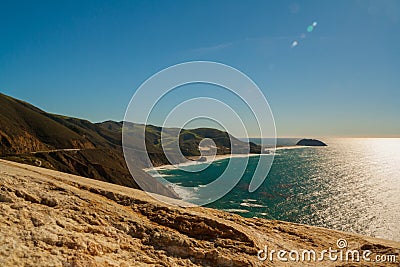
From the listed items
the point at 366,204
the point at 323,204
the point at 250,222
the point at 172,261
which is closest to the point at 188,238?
the point at 172,261

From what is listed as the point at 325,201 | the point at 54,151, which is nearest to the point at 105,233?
the point at 54,151

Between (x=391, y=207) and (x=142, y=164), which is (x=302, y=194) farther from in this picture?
(x=142, y=164)

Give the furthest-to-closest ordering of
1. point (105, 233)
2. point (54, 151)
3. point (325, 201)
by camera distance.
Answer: point (325, 201) < point (54, 151) < point (105, 233)

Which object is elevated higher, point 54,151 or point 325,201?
point 54,151

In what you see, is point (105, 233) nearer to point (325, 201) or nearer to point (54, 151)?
point (54, 151)

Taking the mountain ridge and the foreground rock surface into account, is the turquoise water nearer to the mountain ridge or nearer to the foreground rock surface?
the mountain ridge

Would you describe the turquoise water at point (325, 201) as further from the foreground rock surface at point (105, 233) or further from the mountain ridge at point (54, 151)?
the foreground rock surface at point (105, 233)

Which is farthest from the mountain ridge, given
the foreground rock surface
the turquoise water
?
the foreground rock surface

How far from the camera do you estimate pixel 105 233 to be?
10.5 m

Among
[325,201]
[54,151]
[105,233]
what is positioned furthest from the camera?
[325,201]

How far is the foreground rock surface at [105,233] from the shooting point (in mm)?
8633

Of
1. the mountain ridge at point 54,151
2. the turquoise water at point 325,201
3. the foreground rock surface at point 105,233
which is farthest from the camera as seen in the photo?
the mountain ridge at point 54,151

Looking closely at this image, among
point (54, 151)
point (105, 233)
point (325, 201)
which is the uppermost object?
point (54, 151)

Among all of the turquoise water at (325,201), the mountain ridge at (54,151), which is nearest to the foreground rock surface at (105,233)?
the turquoise water at (325,201)
